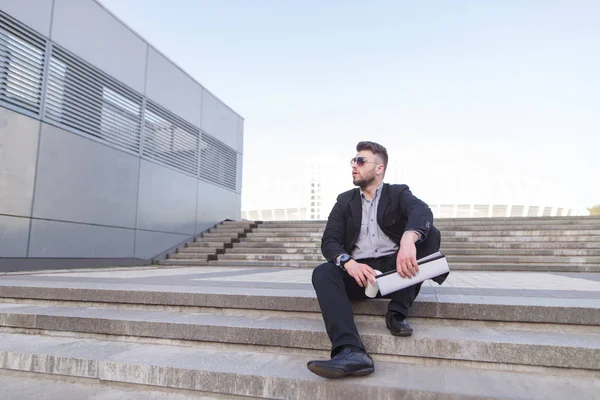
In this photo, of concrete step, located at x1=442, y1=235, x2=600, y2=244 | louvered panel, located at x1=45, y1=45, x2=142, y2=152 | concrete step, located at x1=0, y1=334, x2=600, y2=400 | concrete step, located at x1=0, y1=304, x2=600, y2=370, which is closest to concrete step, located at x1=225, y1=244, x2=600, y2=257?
concrete step, located at x1=442, y1=235, x2=600, y2=244

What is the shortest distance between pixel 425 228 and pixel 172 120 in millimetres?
9427

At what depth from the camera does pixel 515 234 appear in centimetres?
870

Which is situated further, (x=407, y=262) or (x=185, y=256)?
(x=185, y=256)

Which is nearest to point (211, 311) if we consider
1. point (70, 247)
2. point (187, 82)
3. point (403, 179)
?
point (70, 247)

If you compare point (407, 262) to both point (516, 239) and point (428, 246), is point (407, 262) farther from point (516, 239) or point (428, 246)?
point (516, 239)

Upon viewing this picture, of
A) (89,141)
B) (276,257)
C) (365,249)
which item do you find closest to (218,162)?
(276,257)

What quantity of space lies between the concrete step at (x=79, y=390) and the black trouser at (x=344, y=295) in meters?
0.63

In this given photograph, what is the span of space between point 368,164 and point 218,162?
10.5 metres

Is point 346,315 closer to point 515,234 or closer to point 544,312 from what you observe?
point 544,312

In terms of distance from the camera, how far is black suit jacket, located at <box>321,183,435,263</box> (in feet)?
8.07

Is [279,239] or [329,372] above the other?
[279,239]

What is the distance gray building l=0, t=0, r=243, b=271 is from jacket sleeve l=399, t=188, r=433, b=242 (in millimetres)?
6304

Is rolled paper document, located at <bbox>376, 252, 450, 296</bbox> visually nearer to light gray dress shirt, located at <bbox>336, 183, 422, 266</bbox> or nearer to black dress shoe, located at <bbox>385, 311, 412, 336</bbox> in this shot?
black dress shoe, located at <bbox>385, 311, 412, 336</bbox>

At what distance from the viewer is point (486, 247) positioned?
8.30 meters
